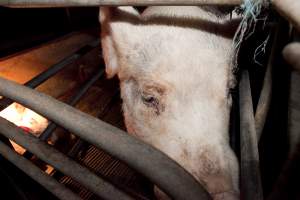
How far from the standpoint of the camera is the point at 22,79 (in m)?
4.75

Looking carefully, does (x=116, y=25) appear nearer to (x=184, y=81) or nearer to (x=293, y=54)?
(x=184, y=81)

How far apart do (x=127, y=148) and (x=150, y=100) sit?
38.7 inches

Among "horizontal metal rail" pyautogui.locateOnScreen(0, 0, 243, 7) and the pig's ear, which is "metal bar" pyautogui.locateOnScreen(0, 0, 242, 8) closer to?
"horizontal metal rail" pyautogui.locateOnScreen(0, 0, 243, 7)

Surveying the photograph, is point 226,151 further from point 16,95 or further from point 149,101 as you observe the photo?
point 16,95

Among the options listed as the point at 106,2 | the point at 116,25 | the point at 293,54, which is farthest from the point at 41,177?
the point at 293,54

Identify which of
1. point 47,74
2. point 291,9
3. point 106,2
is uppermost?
point 291,9

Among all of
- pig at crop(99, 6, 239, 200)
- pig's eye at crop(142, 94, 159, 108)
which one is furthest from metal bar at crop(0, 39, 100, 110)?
pig's eye at crop(142, 94, 159, 108)

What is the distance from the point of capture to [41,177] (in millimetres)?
1421

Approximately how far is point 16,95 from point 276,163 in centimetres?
147

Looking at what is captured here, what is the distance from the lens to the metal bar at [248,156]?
1.14 m

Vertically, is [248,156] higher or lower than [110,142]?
lower

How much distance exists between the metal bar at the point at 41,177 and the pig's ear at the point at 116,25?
85cm

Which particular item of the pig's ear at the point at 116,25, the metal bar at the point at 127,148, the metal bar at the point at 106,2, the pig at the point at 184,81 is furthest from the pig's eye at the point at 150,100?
the metal bar at the point at 127,148

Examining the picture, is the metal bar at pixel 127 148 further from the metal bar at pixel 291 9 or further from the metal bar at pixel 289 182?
the metal bar at pixel 291 9
